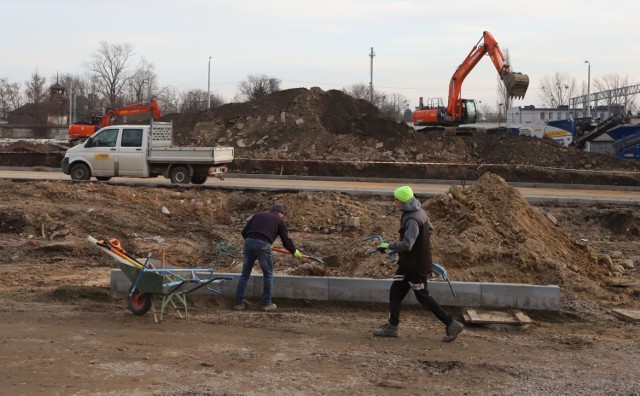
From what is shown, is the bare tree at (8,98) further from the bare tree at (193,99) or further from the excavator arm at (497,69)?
the excavator arm at (497,69)

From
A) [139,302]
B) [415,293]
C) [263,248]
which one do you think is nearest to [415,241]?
[415,293]

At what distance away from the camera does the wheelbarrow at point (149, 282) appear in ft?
27.2

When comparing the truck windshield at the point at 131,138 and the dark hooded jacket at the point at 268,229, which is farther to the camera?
the truck windshield at the point at 131,138

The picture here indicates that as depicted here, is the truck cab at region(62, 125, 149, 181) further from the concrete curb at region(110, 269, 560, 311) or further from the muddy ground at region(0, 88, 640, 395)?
the concrete curb at region(110, 269, 560, 311)

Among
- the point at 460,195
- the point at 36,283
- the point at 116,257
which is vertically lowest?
the point at 36,283

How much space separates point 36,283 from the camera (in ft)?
35.0

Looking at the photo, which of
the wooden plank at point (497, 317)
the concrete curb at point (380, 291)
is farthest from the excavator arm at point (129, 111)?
the wooden plank at point (497, 317)

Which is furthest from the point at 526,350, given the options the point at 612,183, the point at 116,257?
the point at 612,183

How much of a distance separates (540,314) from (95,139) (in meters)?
16.4

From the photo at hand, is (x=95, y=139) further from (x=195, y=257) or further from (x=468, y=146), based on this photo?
(x=468, y=146)

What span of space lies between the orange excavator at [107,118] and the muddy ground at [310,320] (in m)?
15.3

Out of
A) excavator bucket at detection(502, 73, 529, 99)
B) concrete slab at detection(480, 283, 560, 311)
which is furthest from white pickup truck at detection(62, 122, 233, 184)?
concrete slab at detection(480, 283, 560, 311)

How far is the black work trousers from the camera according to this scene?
777 centimetres

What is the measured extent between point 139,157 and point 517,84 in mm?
15213
